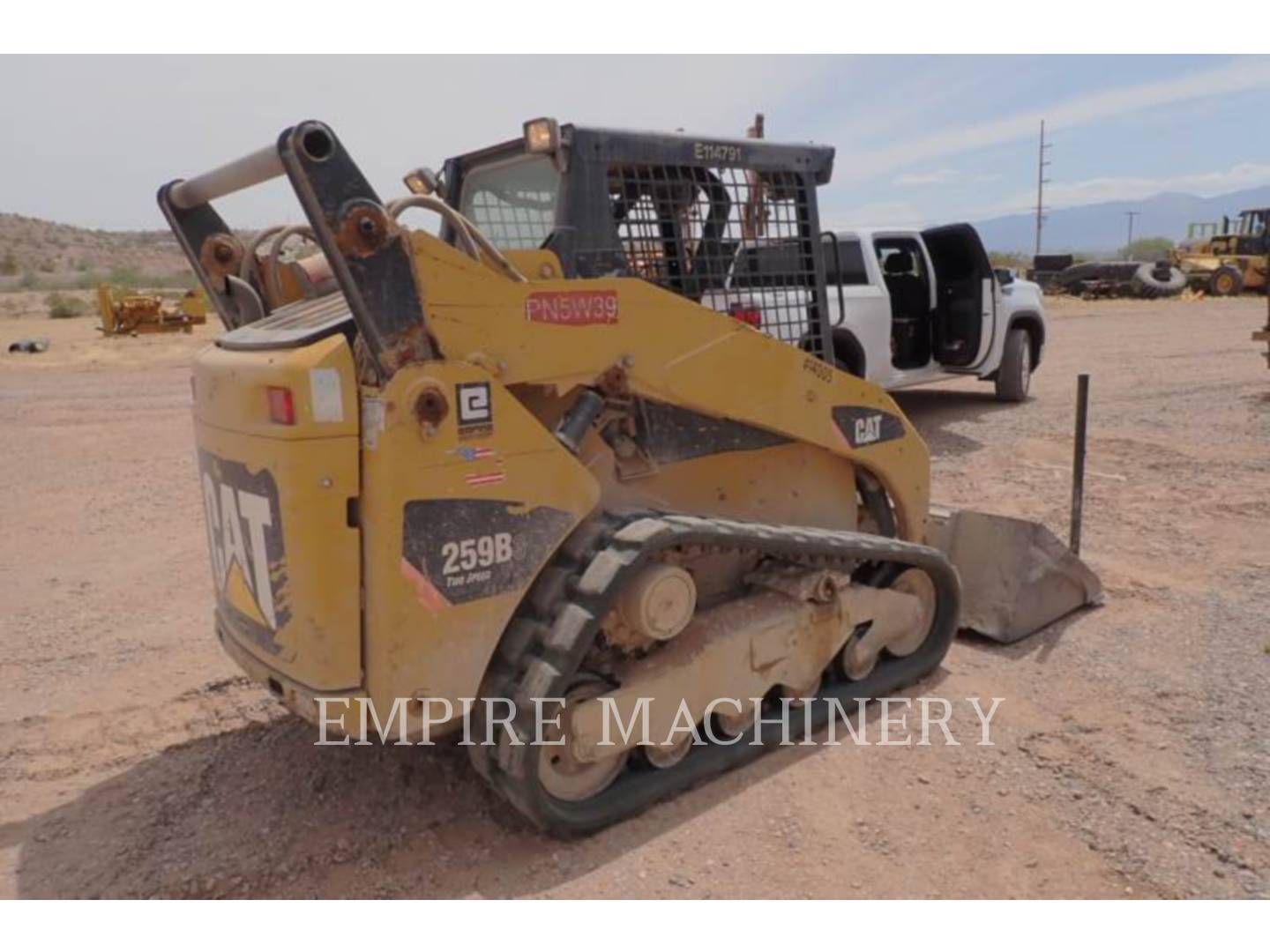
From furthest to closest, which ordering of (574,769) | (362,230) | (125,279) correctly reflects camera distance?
(125,279) < (574,769) < (362,230)

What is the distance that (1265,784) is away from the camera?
331 centimetres

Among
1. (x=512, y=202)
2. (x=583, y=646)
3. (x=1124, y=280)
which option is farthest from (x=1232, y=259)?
(x=583, y=646)

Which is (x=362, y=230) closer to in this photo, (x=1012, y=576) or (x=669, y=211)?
(x=669, y=211)

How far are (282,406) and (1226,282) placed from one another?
1153 inches

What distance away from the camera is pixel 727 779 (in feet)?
11.4

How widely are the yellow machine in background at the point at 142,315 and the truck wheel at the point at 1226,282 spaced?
1055 inches

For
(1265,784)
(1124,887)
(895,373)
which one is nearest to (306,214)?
(1124,887)

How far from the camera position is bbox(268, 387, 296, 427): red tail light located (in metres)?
2.59

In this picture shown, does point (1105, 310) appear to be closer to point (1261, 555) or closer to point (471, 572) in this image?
point (1261, 555)

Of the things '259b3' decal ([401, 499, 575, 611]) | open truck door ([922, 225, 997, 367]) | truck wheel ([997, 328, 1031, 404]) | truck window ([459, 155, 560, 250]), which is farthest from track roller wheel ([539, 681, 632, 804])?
truck wheel ([997, 328, 1031, 404])

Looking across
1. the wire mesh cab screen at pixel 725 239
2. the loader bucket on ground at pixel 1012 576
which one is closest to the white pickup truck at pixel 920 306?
the loader bucket on ground at pixel 1012 576

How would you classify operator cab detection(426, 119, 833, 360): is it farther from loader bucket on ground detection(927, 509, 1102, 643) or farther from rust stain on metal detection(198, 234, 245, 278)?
loader bucket on ground detection(927, 509, 1102, 643)

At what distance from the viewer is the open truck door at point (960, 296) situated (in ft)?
30.1

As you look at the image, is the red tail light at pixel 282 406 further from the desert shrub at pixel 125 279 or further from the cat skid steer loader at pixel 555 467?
the desert shrub at pixel 125 279
